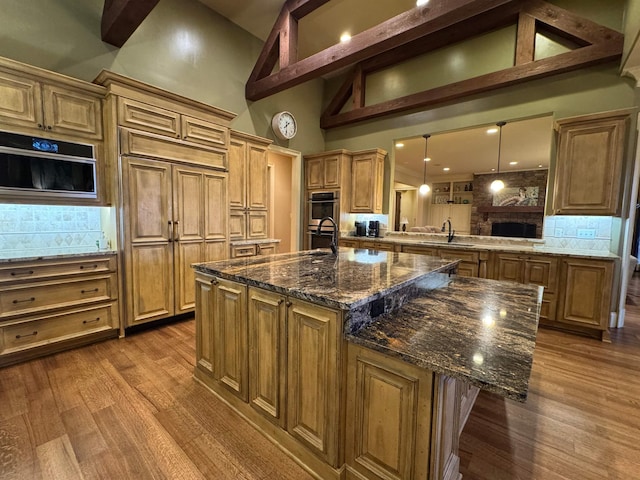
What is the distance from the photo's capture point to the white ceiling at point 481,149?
497 centimetres

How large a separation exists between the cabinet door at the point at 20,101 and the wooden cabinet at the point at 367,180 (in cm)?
397

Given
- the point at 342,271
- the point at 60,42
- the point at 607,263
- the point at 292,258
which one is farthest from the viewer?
the point at 607,263

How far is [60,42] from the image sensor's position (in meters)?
2.67

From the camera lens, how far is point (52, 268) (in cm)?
240

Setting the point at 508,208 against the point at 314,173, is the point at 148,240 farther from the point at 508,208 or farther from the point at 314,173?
the point at 508,208

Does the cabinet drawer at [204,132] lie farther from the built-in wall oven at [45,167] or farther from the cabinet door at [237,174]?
the built-in wall oven at [45,167]

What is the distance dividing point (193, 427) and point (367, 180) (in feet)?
13.6

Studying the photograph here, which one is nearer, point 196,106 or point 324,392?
point 324,392

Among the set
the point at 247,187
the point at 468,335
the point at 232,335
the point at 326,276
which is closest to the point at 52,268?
the point at 232,335

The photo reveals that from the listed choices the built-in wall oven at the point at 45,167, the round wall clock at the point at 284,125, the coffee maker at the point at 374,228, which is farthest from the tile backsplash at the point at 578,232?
the built-in wall oven at the point at 45,167

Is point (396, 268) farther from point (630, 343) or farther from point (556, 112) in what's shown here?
point (556, 112)

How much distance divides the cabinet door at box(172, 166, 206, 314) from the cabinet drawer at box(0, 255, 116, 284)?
62 centimetres

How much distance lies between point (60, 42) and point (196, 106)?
4.10 ft

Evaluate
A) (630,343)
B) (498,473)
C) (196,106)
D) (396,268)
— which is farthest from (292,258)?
(630,343)
